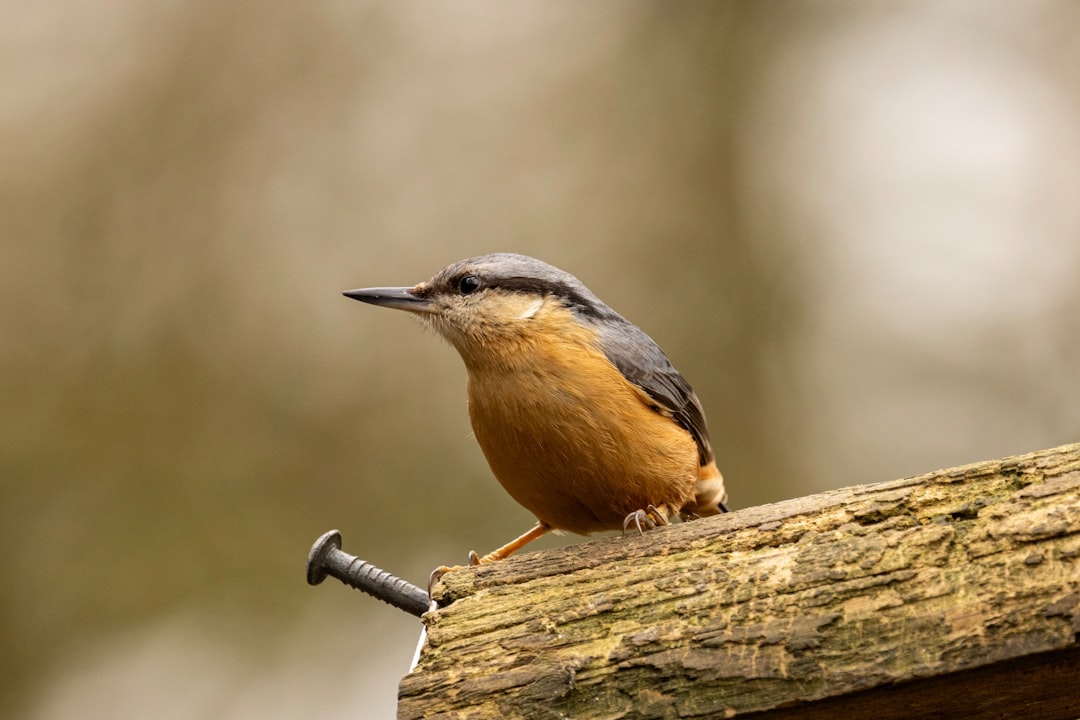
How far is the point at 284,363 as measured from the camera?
20.8 ft

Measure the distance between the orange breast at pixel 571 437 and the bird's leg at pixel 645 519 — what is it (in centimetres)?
6

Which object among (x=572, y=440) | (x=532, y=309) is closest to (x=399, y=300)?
(x=532, y=309)

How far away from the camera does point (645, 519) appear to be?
2969 mm

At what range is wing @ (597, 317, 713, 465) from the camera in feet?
11.1

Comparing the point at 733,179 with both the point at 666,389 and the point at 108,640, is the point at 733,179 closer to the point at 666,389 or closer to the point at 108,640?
the point at 666,389

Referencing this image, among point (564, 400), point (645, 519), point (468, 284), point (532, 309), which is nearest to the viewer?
point (645, 519)

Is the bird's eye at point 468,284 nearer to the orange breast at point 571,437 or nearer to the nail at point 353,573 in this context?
the orange breast at point 571,437

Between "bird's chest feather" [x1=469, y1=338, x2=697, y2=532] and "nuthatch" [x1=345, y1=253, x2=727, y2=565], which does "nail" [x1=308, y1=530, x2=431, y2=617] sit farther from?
"bird's chest feather" [x1=469, y1=338, x2=697, y2=532]

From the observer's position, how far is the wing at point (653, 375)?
3.38 metres

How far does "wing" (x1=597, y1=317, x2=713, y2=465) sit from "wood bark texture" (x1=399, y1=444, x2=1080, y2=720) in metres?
0.93

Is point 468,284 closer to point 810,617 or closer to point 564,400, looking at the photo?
point 564,400

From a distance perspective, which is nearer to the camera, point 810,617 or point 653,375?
point 810,617

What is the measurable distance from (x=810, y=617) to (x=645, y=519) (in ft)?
3.02

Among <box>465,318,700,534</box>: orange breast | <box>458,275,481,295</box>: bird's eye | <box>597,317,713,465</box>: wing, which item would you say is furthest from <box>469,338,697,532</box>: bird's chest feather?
<box>458,275,481,295</box>: bird's eye
